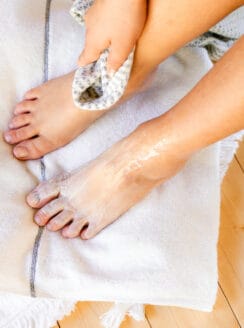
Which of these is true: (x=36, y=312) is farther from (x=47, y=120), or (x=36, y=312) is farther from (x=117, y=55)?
(x=117, y=55)

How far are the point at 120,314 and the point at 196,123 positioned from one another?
42 cm

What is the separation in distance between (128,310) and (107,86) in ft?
1.44

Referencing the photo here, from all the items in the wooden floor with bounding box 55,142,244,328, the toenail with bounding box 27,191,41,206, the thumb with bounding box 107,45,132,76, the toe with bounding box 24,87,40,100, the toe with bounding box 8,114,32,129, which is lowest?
the wooden floor with bounding box 55,142,244,328

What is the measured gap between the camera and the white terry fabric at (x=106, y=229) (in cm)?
83

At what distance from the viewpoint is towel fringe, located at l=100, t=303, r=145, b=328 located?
0.93m

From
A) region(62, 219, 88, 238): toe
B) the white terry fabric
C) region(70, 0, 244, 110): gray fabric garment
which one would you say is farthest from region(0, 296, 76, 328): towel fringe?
region(70, 0, 244, 110): gray fabric garment

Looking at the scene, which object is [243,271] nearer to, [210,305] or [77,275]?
[210,305]

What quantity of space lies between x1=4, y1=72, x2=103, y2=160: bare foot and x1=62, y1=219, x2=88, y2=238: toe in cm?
15

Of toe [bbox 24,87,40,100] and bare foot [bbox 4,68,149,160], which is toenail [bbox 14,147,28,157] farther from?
toe [bbox 24,87,40,100]

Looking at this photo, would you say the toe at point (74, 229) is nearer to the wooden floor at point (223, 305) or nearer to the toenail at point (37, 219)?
the toenail at point (37, 219)

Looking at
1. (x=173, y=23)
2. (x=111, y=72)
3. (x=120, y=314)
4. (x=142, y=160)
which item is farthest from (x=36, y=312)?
(x=173, y=23)

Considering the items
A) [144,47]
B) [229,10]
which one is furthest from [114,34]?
[229,10]

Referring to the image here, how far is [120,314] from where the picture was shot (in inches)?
36.8

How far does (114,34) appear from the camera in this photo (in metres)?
0.77
